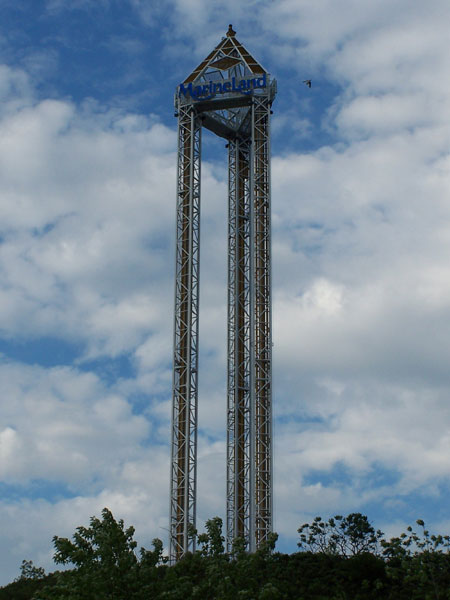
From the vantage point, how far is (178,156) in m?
68.4

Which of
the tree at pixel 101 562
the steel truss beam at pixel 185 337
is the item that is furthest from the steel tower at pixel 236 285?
the tree at pixel 101 562

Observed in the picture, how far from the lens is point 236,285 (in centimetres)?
6731

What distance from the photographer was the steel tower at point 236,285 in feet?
204

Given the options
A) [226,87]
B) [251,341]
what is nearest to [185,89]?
[226,87]

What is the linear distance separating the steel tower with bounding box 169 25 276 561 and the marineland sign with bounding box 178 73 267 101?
0.25ft

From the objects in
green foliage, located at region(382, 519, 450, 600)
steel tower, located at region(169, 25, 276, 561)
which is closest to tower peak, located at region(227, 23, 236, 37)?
steel tower, located at region(169, 25, 276, 561)

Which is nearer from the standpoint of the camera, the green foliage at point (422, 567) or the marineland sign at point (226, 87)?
the green foliage at point (422, 567)

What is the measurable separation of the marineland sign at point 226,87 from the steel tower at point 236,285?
77mm

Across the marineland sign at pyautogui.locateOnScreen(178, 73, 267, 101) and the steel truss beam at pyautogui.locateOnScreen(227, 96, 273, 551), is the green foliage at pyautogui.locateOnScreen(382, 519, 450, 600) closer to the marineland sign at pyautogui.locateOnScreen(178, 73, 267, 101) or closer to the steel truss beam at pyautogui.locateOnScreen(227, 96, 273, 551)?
the steel truss beam at pyautogui.locateOnScreen(227, 96, 273, 551)

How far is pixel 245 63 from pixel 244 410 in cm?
2700

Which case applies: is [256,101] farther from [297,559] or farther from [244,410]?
[297,559]

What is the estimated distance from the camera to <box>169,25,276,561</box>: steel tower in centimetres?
6216

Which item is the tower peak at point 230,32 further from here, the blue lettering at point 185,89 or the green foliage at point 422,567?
Result: the green foliage at point 422,567

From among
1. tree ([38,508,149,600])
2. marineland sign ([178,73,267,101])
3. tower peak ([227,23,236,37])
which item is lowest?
tree ([38,508,149,600])
